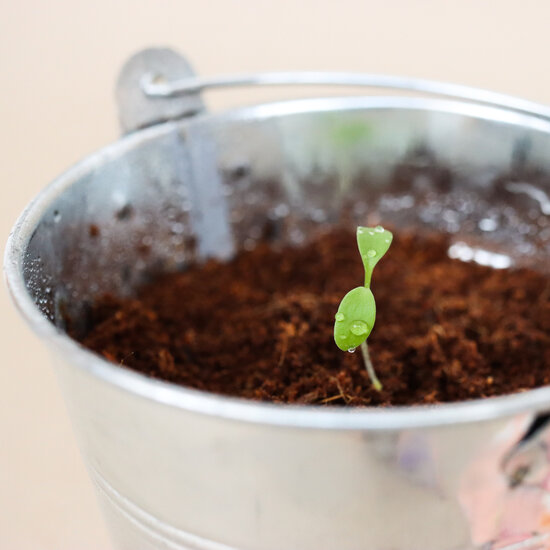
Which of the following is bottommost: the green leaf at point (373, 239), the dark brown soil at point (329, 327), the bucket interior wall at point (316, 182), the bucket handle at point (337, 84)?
the dark brown soil at point (329, 327)

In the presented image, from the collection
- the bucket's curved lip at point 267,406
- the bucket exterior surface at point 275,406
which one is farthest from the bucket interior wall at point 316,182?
the bucket's curved lip at point 267,406

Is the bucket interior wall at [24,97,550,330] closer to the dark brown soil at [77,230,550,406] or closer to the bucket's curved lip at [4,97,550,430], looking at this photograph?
the dark brown soil at [77,230,550,406]

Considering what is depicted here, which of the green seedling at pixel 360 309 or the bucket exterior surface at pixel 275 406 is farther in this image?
the green seedling at pixel 360 309

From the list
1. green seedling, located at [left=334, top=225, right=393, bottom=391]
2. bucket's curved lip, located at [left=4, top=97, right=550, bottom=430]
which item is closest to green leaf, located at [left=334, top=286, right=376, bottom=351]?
green seedling, located at [left=334, top=225, right=393, bottom=391]

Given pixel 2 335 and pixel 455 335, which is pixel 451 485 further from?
pixel 2 335

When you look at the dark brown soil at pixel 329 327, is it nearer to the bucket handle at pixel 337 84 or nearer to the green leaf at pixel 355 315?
the green leaf at pixel 355 315

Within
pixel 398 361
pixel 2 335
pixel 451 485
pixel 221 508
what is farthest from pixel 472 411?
pixel 2 335
